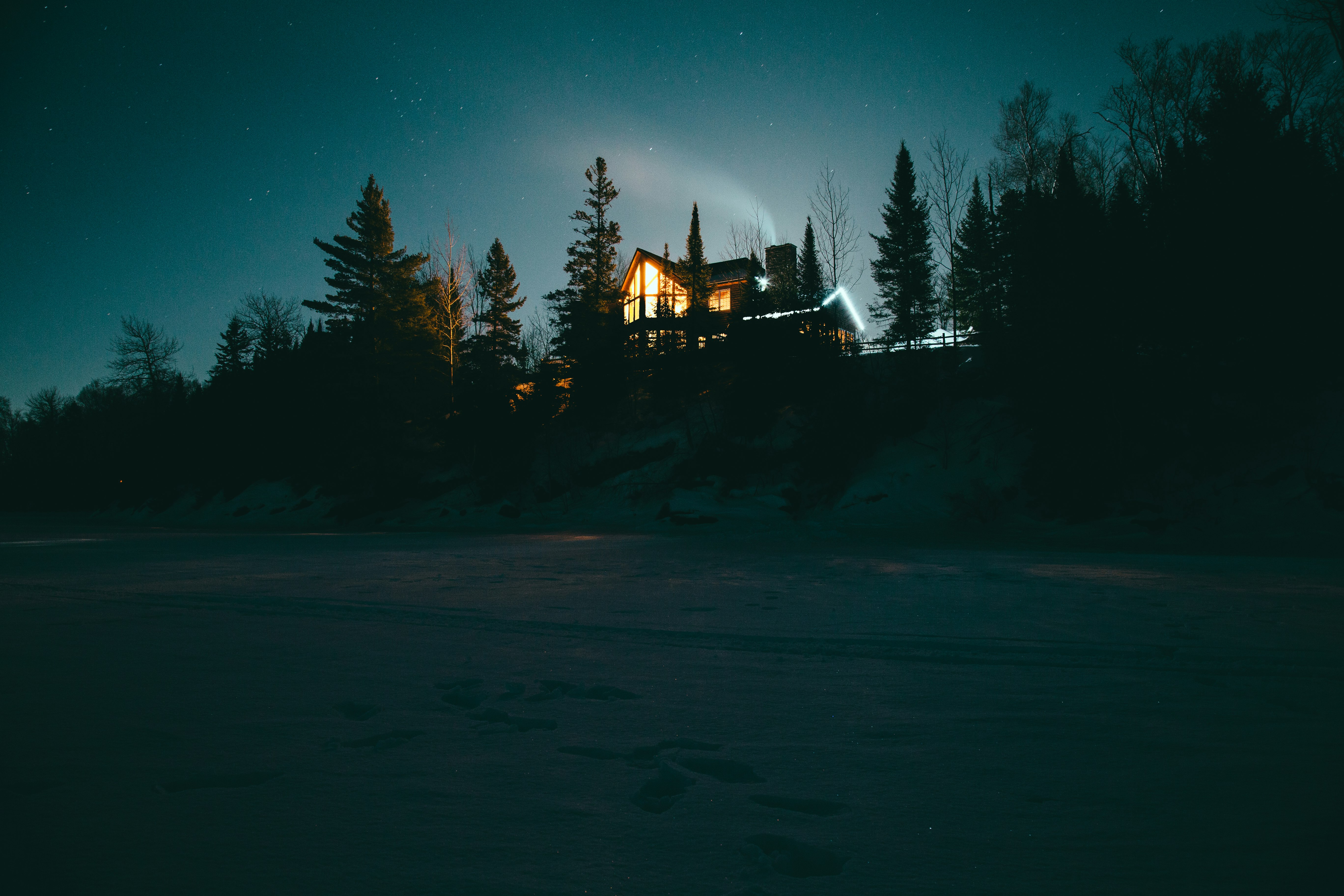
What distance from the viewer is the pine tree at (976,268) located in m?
32.5

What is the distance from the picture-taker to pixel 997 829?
205cm

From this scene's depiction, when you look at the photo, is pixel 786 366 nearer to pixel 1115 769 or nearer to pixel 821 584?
pixel 821 584

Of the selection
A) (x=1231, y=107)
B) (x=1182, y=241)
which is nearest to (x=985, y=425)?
(x=1182, y=241)

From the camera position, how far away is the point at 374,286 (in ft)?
104

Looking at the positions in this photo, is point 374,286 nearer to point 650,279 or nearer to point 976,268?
point 650,279

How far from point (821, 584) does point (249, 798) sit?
6.74 meters

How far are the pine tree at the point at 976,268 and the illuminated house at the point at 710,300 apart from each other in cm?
732

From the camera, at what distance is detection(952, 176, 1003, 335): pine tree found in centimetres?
3247

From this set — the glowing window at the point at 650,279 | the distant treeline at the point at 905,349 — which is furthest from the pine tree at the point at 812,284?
the glowing window at the point at 650,279

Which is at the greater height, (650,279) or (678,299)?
(650,279)

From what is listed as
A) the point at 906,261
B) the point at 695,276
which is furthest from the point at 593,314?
the point at 906,261

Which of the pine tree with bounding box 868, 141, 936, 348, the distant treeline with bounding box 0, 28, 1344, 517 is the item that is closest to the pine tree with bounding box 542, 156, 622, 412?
the distant treeline with bounding box 0, 28, 1344, 517

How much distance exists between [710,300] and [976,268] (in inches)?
617

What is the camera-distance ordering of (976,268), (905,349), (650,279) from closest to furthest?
(905,349)
(976,268)
(650,279)
